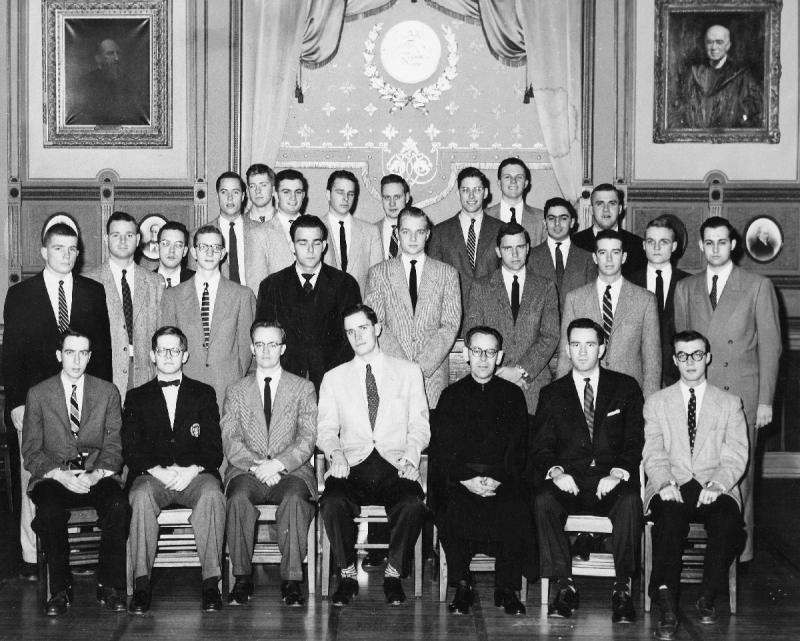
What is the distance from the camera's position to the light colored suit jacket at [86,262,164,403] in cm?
532

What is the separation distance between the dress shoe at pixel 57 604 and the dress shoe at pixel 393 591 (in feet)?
4.56

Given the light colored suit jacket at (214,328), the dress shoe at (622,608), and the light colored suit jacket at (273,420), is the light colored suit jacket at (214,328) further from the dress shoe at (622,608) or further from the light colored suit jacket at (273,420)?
the dress shoe at (622,608)

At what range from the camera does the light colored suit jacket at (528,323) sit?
527cm

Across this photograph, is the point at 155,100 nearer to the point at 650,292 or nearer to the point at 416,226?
the point at 416,226

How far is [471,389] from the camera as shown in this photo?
494 cm

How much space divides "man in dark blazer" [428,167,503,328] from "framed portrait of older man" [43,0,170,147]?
2662 mm

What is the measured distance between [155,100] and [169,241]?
2384mm

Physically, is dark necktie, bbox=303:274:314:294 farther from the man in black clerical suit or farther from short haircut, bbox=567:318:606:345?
short haircut, bbox=567:318:606:345

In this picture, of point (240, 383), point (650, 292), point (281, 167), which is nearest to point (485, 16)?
point (281, 167)

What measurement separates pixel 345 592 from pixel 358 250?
1.94 m

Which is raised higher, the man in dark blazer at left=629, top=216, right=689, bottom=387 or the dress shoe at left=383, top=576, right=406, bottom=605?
the man in dark blazer at left=629, top=216, right=689, bottom=387

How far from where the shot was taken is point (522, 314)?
17.3 feet

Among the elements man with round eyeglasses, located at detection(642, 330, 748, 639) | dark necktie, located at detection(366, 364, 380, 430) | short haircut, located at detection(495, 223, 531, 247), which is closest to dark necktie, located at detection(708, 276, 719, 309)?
man with round eyeglasses, located at detection(642, 330, 748, 639)

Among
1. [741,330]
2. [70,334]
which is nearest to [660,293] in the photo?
[741,330]
